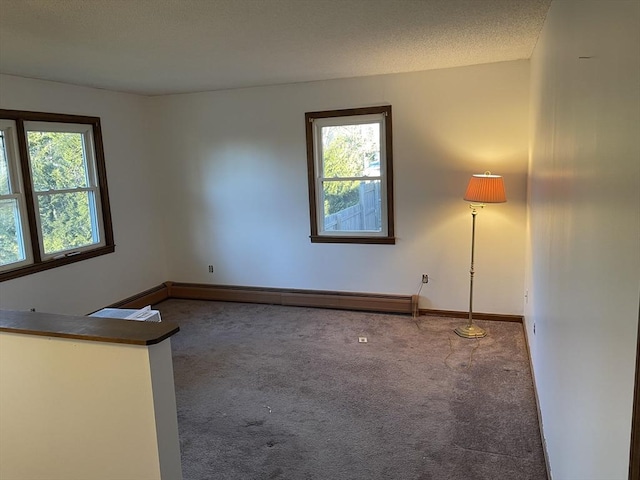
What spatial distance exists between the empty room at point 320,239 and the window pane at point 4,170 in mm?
20

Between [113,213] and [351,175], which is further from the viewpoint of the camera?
[113,213]

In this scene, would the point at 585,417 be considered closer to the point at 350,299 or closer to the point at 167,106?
the point at 350,299

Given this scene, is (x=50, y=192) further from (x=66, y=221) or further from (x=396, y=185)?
(x=396, y=185)

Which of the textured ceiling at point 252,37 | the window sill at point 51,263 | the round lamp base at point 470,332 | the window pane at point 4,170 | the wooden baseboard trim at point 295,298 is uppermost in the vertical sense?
the textured ceiling at point 252,37

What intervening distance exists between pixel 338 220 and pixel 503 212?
1687mm

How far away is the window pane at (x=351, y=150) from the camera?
488 cm

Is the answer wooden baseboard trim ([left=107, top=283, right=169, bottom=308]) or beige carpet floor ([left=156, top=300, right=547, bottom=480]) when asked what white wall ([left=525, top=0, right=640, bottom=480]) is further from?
wooden baseboard trim ([left=107, top=283, right=169, bottom=308])

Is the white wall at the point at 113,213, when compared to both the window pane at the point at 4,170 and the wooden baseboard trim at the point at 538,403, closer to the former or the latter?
the window pane at the point at 4,170

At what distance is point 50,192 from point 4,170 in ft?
1.58

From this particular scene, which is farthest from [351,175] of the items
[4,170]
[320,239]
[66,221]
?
[4,170]

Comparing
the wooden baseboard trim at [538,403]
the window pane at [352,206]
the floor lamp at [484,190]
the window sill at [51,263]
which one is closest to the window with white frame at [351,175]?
the window pane at [352,206]

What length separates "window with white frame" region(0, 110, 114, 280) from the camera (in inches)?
164

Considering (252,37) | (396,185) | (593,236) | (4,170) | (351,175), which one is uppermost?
(252,37)

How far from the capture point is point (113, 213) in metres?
5.26
